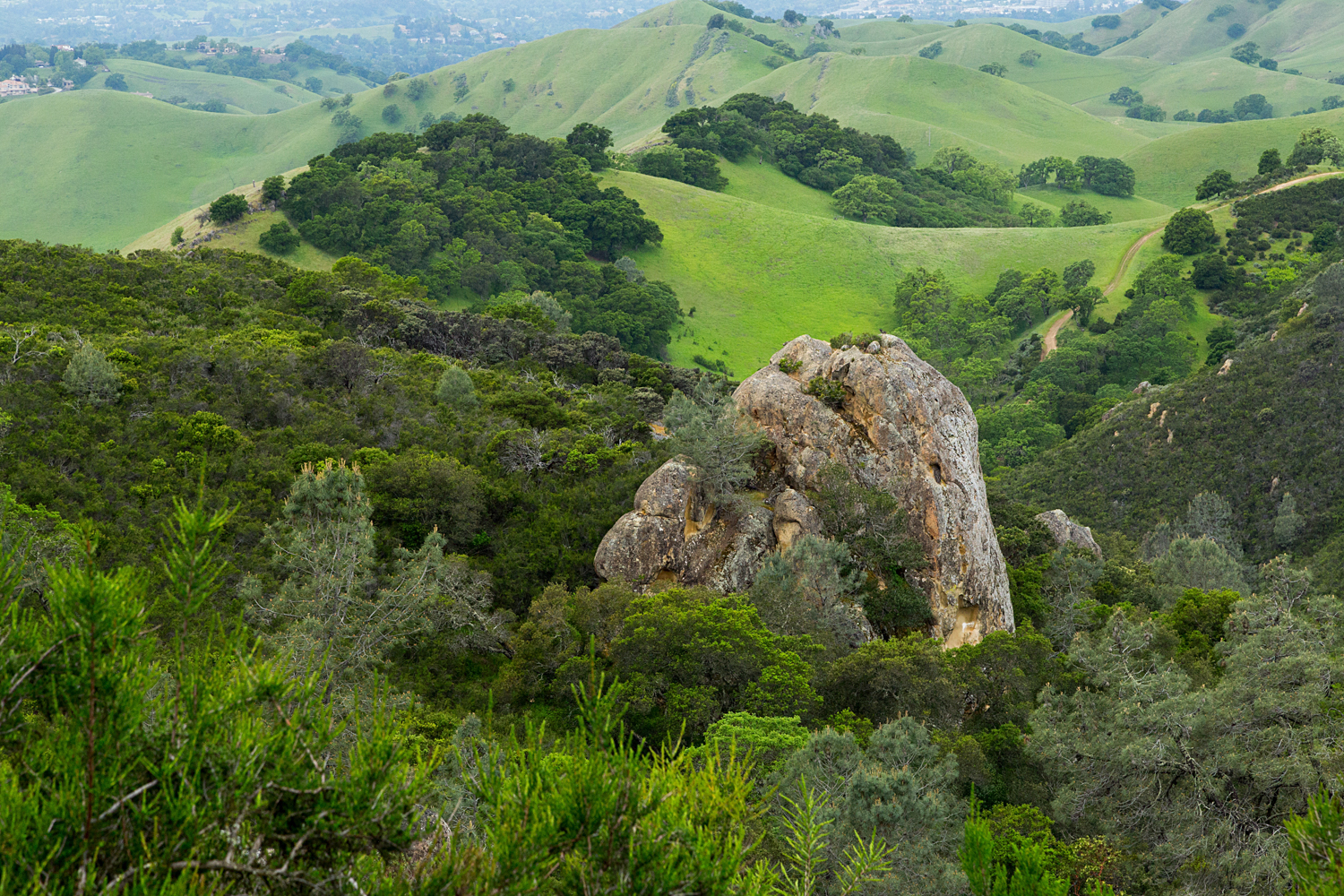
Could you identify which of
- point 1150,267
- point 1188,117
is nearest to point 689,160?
point 1150,267

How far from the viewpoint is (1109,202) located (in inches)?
4887

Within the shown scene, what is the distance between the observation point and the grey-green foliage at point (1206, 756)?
1451 cm

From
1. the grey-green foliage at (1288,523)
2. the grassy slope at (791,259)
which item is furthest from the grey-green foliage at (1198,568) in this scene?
the grassy slope at (791,259)

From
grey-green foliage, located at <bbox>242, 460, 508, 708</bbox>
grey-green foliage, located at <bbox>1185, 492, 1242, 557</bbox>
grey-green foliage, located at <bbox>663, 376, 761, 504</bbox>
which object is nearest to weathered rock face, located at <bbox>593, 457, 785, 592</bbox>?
grey-green foliage, located at <bbox>663, 376, 761, 504</bbox>

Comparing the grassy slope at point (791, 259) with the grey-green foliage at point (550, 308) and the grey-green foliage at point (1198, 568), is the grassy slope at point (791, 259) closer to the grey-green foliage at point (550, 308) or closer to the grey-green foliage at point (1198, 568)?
the grey-green foliage at point (550, 308)

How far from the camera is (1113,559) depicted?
118 feet

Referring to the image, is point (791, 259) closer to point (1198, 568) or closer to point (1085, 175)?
point (1198, 568)

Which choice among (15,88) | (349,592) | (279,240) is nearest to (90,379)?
(349,592)

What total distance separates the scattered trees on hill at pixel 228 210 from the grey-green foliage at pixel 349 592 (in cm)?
5099

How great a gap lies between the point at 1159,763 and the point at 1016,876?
37.8 feet

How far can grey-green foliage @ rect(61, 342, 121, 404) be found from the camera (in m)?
27.1

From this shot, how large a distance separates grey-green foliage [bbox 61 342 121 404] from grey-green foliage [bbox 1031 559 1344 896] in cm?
2872

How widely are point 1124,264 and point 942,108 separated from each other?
85235 millimetres

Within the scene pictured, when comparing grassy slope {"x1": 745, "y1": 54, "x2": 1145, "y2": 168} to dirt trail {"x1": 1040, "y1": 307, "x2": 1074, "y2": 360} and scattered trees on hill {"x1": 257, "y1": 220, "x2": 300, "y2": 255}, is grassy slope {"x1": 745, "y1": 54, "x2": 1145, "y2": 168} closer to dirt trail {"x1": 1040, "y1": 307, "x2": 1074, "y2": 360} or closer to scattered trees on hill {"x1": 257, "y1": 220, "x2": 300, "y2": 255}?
dirt trail {"x1": 1040, "y1": 307, "x2": 1074, "y2": 360}
